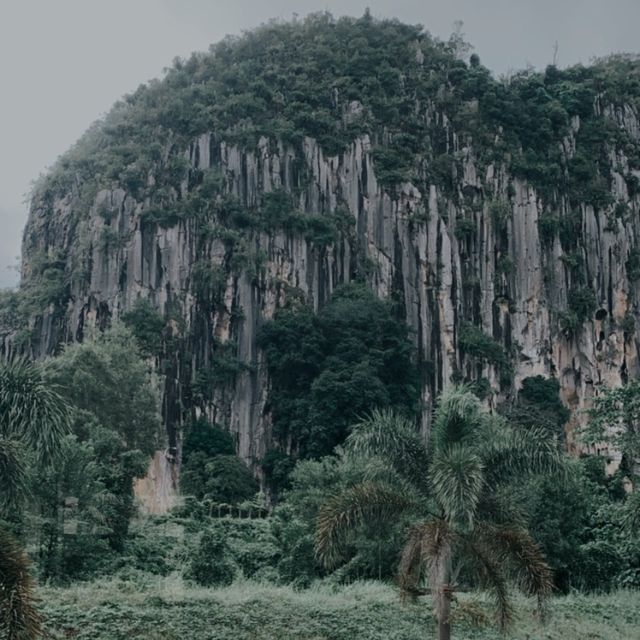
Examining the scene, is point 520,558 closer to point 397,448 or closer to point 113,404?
point 397,448

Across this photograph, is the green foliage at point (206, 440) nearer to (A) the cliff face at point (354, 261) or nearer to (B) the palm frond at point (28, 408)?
(A) the cliff face at point (354, 261)

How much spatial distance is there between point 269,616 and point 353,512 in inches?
122

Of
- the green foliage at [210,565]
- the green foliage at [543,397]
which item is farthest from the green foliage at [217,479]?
the green foliage at [210,565]

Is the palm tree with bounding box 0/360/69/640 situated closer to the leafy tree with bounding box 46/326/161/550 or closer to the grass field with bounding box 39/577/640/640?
Answer: the grass field with bounding box 39/577/640/640

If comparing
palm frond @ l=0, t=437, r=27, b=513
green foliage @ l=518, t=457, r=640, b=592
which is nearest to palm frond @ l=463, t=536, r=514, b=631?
palm frond @ l=0, t=437, r=27, b=513

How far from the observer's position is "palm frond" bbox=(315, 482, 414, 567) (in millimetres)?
14531

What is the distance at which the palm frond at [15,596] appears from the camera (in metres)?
10.3

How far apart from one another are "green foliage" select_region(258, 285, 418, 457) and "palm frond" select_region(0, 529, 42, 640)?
3201cm

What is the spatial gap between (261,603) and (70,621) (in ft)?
11.7

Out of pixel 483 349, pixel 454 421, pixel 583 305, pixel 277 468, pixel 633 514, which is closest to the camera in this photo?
pixel 454 421

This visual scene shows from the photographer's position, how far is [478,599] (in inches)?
755

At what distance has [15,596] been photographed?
34.5ft

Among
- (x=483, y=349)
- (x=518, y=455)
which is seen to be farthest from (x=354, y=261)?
(x=518, y=455)

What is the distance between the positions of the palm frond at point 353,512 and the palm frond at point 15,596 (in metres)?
4.75
